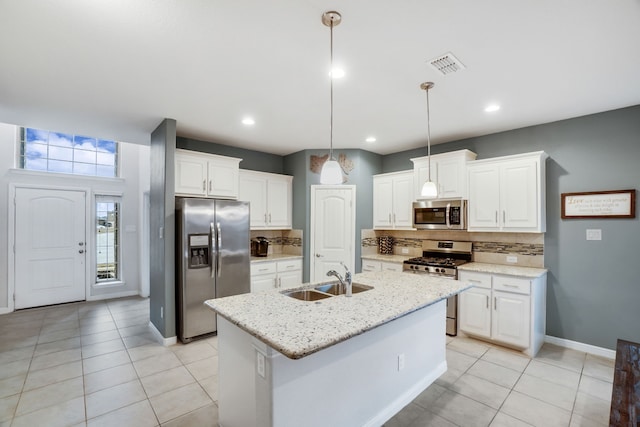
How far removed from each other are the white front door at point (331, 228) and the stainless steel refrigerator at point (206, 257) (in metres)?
1.17

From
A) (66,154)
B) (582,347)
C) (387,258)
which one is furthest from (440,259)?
(66,154)

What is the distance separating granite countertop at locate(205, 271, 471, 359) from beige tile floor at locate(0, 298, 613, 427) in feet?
3.06

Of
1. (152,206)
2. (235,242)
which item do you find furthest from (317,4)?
(152,206)

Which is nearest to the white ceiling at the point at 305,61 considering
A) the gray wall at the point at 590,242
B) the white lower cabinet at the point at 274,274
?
the gray wall at the point at 590,242

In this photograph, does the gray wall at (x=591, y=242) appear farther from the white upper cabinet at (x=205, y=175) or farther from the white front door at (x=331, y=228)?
the white upper cabinet at (x=205, y=175)

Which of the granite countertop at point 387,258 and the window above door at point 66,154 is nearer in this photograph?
the granite countertop at point 387,258

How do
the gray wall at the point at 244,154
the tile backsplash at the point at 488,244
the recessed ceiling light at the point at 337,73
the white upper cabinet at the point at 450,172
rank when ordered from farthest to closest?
1. the gray wall at the point at 244,154
2. the white upper cabinet at the point at 450,172
3. the tile backsplash at the point at 488,244
4. the recessed ceiling light at the point at 337,73

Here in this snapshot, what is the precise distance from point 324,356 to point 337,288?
898mm

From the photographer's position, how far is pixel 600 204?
10.6 ft

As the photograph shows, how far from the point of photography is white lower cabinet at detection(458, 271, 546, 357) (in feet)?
10.6

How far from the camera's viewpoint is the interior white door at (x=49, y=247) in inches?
188

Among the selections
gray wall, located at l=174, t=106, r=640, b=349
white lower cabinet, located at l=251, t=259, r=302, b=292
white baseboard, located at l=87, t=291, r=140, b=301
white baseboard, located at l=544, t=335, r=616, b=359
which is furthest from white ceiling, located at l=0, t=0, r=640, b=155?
white baseboard, located at l=87, t=291, r=140, b=301

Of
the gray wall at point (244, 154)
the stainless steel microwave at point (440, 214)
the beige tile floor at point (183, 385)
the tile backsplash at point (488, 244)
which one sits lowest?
the beige tile floor at point (183, 385)

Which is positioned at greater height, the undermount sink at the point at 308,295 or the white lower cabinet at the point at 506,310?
the undermount sink at the point at 308,295
